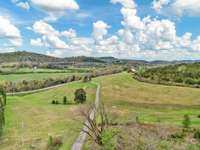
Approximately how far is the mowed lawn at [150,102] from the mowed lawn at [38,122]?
32.6 feet

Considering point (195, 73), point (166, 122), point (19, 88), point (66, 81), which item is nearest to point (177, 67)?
point (195, 73)

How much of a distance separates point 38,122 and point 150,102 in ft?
135

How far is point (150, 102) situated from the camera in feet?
358

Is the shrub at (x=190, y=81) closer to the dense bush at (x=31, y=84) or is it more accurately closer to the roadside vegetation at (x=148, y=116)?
the roadside vegetation at (x=148, y=116)

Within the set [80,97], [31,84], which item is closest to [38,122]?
[80,97]

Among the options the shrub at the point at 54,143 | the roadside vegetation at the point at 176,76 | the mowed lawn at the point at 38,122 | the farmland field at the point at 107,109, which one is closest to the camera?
the shrub at the point at 54,143

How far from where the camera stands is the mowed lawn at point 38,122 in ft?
205

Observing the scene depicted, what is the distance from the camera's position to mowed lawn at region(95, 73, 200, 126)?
262 ft

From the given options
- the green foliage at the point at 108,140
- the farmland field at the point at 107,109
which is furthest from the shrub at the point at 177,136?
the green foliage at the point at 108,140

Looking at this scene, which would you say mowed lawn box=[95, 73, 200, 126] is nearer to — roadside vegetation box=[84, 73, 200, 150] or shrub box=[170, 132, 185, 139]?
roadside vegetation box=[84, 73, 200, 150]

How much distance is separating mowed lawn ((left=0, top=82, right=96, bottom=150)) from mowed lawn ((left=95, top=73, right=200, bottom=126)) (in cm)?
992

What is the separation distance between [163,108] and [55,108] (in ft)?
108

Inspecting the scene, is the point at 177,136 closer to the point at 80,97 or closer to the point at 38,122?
the point at 38,122

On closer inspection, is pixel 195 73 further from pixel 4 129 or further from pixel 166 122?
pixel 4 129
